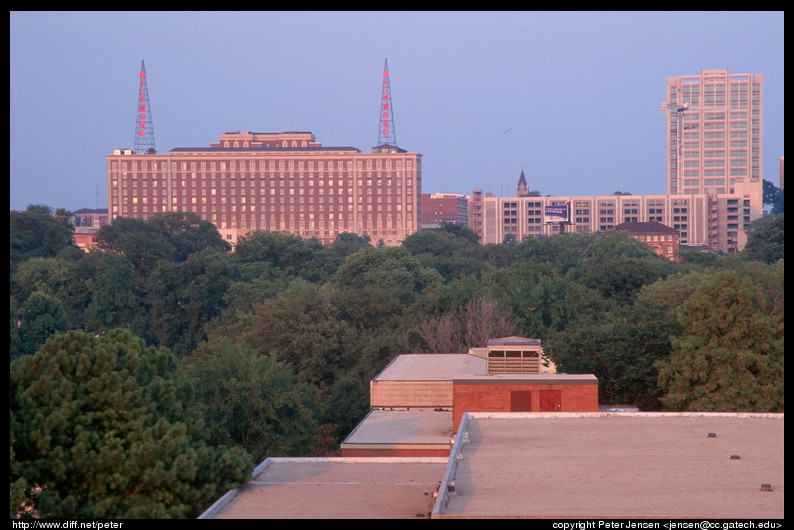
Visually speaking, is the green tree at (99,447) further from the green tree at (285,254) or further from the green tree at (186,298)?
the green tree at (285,254)

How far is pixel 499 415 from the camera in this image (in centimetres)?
2225

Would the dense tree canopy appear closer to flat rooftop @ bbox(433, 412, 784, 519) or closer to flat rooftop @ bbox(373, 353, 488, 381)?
flat rooftop @ bbox(373, 353, 488, 381)

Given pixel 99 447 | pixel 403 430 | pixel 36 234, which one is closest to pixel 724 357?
pixel 403 430

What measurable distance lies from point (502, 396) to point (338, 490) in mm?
8432

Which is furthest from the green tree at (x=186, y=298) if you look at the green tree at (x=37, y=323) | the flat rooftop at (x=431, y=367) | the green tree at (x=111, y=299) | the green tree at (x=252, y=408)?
the green tree at (x=252, y=408)

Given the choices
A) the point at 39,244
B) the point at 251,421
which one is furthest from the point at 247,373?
the point at 39,244

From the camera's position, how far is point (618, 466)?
16.0 m

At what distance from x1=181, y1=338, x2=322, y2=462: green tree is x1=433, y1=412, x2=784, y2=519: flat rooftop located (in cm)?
1089

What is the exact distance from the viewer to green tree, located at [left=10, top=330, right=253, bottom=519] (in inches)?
638

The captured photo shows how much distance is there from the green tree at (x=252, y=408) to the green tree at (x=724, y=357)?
12.8 m

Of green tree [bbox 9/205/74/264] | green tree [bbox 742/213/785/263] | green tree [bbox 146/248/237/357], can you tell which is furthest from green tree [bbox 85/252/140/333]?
green tree [bbox 742/213/785/263]

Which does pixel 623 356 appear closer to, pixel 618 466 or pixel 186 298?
pixel 618 466
